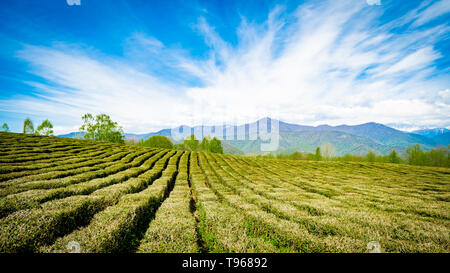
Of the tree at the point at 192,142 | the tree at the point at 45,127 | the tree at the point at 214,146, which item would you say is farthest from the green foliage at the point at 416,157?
the tree at the point at 45,127

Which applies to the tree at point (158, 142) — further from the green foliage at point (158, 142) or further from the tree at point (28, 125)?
the tree at point (28, 125)

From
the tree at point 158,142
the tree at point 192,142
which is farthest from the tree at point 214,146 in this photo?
the tree at point 158,142

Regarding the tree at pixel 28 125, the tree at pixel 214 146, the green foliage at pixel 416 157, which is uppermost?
the tree at pixel 28 125

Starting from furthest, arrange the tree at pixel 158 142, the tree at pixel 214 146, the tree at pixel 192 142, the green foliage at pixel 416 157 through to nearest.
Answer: the tree at pixel 192 142, the tree at pixel 158 142, the tree at pixel 214 146, the green foliage at pixel 416 157

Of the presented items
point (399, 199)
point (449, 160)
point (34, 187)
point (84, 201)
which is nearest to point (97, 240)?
point (84, 201)

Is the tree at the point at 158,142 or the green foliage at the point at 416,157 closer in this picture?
the green foliage at the point at 416,157

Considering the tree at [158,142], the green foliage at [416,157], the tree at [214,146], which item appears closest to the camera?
the green foliage at [416,157]

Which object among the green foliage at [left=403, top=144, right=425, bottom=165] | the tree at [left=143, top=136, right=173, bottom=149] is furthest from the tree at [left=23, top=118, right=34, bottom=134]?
the green foliage at [left=403, top=144, right=425, bottom=165]

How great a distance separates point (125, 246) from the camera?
184 inches

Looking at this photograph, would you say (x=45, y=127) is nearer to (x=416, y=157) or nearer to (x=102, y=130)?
(x=102, y=130)

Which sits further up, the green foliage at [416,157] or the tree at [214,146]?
the tree at [214,146]

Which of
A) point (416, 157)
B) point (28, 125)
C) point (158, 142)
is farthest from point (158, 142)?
point (416, 157)

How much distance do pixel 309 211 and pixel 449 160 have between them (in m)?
87.7
